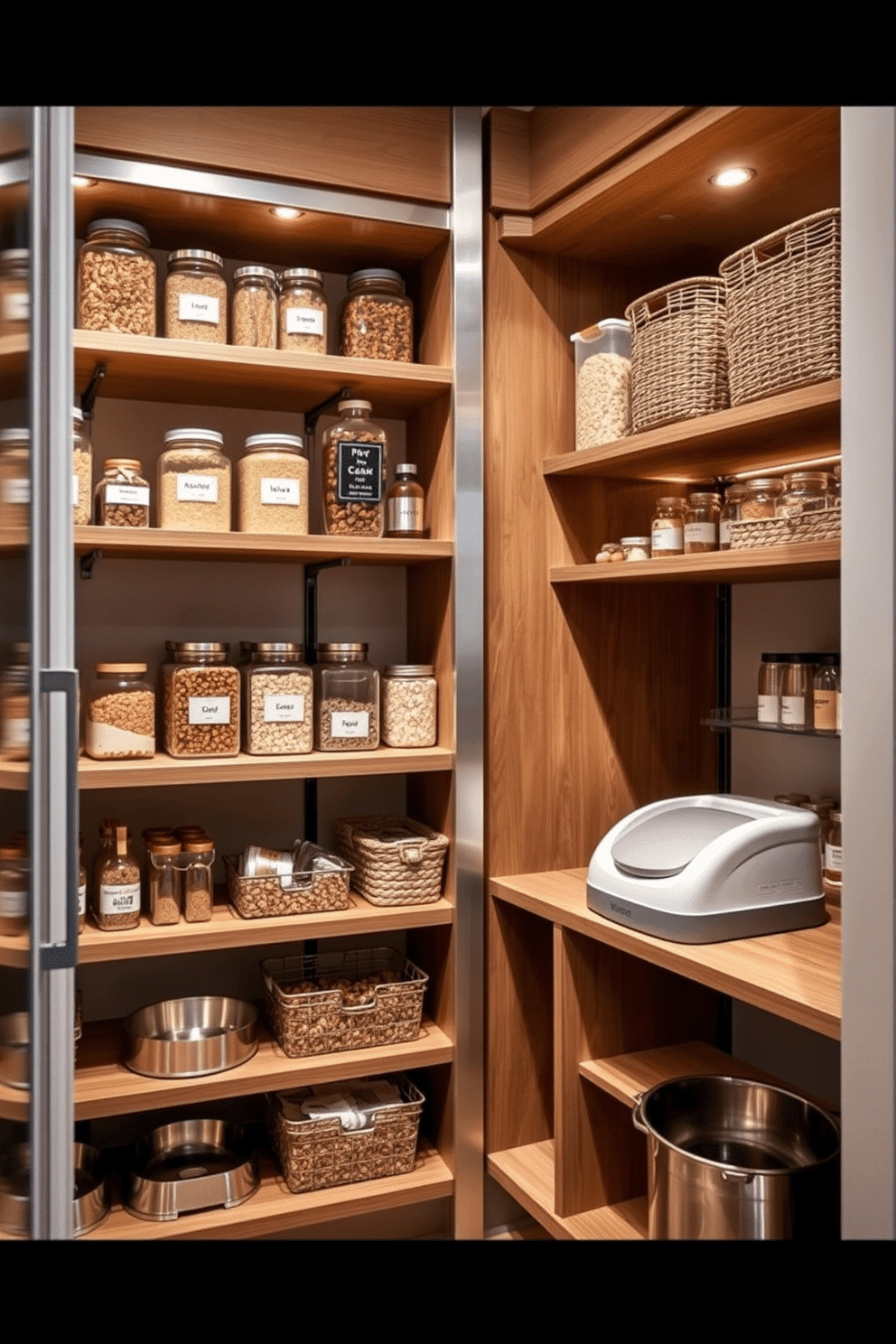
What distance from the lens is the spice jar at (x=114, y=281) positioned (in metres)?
1.84

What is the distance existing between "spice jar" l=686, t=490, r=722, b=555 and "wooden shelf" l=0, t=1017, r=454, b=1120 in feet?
3.82

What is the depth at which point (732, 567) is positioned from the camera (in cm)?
168

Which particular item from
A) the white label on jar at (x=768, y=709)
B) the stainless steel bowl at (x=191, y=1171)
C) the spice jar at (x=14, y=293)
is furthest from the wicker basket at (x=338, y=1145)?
the spice jar at (x=14, y=293)

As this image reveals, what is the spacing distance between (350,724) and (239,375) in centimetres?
74

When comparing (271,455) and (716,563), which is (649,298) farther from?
(271,455)

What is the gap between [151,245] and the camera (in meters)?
2.13

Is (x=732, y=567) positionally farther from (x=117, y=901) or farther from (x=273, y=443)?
(x=117, y=901)

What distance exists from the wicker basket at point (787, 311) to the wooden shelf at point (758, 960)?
0.91m

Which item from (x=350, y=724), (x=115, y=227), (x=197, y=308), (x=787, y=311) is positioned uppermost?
(x=115, y=227)

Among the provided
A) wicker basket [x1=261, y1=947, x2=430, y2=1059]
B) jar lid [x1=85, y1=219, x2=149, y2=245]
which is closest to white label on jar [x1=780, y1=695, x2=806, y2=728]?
wicker basket [x1=261, y1=947, x2=430, y2=1059]

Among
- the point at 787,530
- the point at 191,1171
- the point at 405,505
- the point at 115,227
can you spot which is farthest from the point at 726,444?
the point at 191,1171

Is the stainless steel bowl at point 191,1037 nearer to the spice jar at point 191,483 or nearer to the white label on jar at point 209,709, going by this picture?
the white label on jar at point 209,709

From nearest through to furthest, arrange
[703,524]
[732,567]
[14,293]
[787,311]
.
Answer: [14,293] < [787,311] < [732,567] < [703,524]
